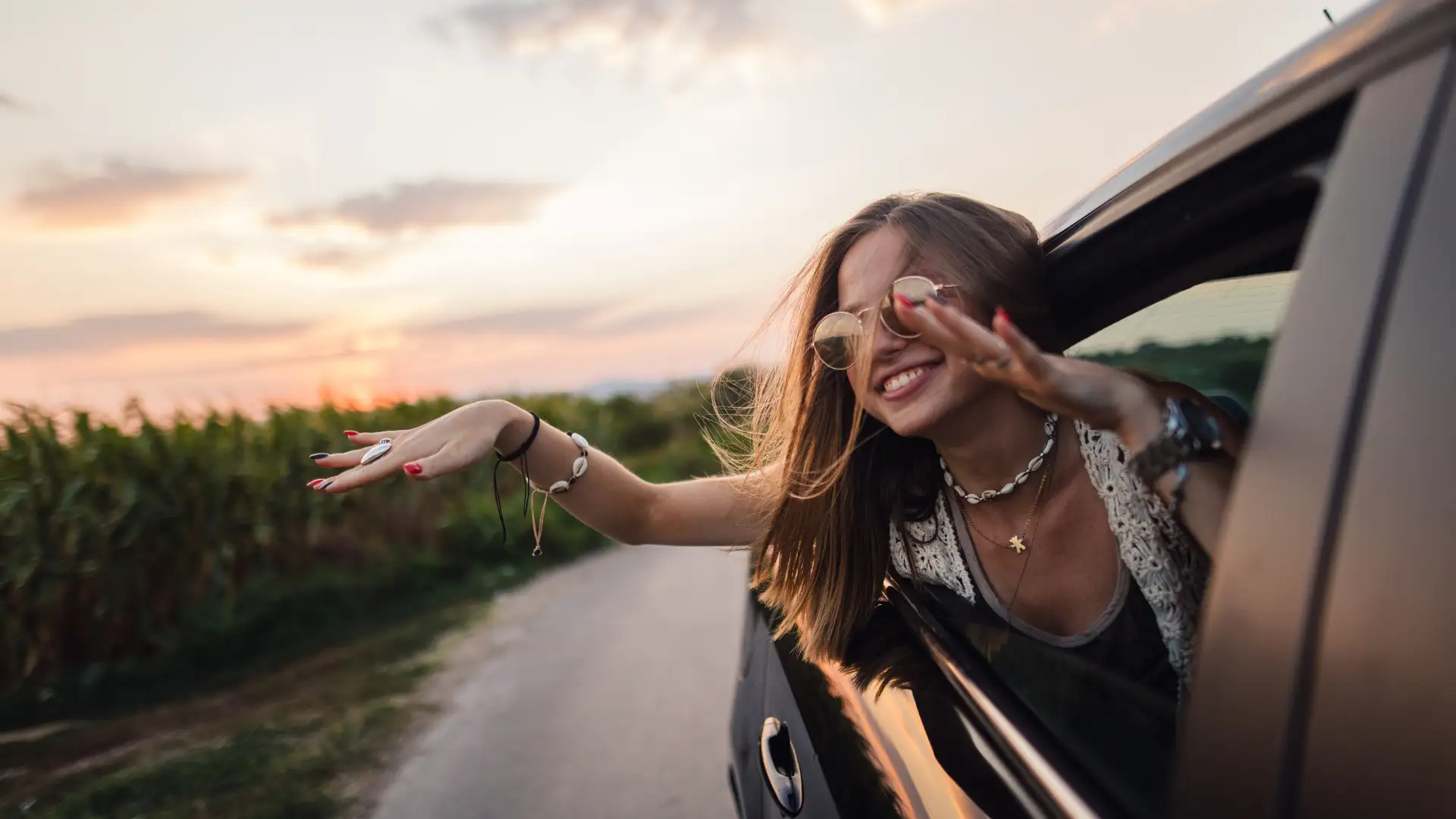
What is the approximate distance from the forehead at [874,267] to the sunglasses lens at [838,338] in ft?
0.22

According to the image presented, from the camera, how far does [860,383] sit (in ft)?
5.87

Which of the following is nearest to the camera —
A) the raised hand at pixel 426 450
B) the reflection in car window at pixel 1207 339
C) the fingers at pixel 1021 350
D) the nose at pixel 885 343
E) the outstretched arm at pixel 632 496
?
the fingers at pixel 1021 350

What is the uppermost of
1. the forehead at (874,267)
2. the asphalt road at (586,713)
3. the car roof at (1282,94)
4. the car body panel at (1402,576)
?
the car roof at (1282,94)

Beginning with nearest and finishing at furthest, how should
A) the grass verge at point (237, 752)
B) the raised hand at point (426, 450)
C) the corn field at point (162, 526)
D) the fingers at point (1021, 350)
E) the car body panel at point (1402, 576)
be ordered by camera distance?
1. the car body panel at point (1402, 576)
2. the fingers at point (1021, 350)
3. the raised hand at point (426, 450)
4. the grass verge at point (237, 752)
5. the corn field at point (162, 526)

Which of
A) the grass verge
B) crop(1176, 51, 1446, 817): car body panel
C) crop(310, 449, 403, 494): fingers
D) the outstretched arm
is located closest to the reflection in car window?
crop(1176, 51, 1446, 817): car body panel

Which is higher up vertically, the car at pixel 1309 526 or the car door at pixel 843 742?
the car at pixel 1309 526

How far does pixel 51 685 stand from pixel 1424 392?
259 inches

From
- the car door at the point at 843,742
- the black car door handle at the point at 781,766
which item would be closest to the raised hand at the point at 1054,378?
the car door at the point at 843,742

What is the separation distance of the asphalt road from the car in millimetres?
2428

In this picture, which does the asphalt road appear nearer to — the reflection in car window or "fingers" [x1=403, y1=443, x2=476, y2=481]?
"fingers" [x1=403, y1=443, x2=476, y2=481]

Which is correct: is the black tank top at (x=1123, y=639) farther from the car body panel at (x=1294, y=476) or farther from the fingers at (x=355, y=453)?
the fingers at (x=355, y=453)

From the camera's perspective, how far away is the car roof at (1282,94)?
0.85m

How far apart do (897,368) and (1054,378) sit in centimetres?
53

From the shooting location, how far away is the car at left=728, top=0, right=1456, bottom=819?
75 centimetres
